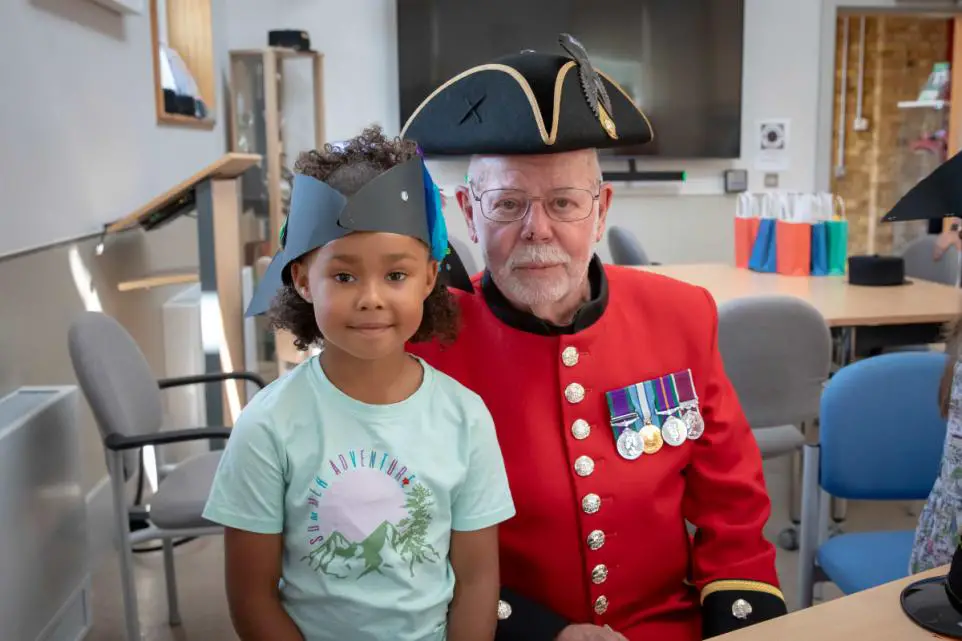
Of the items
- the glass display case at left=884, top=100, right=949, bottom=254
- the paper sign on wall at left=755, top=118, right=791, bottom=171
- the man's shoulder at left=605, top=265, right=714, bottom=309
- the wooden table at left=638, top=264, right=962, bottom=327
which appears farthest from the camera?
the glass display case at left=884, top=100, right=949, bottom=254

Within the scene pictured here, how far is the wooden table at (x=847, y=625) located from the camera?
0.94m

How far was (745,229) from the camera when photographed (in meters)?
4.12

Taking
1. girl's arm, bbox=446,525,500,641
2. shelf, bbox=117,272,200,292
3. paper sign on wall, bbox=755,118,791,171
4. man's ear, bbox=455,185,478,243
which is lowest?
girl's arm, bbox=446,525,500,641

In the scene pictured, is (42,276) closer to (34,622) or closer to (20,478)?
(20,478)

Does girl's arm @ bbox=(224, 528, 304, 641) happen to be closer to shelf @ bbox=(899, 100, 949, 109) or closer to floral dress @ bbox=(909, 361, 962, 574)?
floral dress @ bbox=(909, 361, 962, 574)

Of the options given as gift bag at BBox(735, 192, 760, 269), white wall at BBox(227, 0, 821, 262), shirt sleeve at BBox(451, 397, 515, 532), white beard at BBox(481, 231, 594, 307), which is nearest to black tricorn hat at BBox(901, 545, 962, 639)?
shirt sleeve at BBox(451, 397, 515, 532)

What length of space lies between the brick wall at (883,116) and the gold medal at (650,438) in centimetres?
695

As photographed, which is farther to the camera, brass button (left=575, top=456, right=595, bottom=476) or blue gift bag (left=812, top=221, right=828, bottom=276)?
blue gift bag (left=812, top=221, right=828, bottom=276)

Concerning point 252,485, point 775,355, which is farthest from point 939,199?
point 775,355

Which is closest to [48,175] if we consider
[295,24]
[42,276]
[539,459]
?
[42,276]

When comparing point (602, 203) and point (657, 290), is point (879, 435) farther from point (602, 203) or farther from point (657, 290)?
point (602, 203)

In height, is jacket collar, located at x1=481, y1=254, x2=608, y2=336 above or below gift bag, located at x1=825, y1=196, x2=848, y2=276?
above

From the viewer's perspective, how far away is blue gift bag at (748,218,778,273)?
396cm

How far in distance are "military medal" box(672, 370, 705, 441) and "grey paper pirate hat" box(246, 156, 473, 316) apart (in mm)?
441
